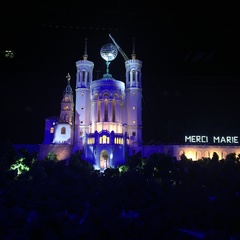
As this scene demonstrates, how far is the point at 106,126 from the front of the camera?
4697 cm

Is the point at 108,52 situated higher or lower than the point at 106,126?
higher

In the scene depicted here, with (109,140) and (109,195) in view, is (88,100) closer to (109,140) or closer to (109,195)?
(109,140)

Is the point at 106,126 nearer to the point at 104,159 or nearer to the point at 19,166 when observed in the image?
the point at 104,159

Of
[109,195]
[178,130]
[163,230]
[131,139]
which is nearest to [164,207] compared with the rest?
[163,230]

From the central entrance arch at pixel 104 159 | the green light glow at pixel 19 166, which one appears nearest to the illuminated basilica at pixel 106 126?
the central entrance arch at pixel 104 159

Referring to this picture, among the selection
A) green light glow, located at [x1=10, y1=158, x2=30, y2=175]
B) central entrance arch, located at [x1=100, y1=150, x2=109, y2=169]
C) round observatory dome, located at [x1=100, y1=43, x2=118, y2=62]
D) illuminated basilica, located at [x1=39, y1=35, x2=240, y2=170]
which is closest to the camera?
green light glow, located at [x1=10, y1=158, x2=30, y2=175]

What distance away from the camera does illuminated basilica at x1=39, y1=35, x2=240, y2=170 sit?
1746 inches

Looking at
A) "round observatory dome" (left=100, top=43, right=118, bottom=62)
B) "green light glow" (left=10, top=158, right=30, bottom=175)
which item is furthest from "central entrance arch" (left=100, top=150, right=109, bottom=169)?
"round observatory dome" (left=100, top=43, right=118, bottom=62)

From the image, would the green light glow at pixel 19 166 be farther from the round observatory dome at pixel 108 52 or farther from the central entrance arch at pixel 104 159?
the round observatory dome at pixel 108 52

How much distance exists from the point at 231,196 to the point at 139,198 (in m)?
6.16

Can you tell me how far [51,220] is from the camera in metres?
16.0

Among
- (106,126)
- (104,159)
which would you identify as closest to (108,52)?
(106,126)

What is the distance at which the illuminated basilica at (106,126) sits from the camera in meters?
44.3

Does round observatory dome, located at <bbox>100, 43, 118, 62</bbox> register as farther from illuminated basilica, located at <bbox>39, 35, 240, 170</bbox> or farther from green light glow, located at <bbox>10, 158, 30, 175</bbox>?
green light glow, located at <bbox>10, 158, 30, 175</bbox>
